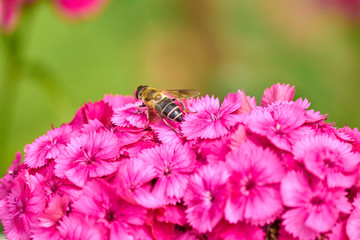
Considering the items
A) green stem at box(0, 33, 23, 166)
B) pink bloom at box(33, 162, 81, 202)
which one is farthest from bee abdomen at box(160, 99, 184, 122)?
green stem at box(0, 33, 23, 166)

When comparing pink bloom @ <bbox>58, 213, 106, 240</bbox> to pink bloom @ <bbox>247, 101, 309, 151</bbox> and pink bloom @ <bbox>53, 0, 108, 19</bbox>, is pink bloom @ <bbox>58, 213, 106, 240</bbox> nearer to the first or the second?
pink bloom @ <bbox>247, 101, 309, 151</bbox>

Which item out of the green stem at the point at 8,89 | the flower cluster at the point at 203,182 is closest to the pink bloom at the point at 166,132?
the flower cluster at the point at 203,182

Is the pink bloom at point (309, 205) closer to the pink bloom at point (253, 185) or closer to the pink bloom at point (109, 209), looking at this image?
the pink bloom at point (253, 185)

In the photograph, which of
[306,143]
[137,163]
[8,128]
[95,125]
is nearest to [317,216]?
[306,143]

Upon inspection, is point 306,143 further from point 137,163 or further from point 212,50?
point 212,50

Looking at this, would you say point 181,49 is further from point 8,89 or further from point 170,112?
point 170,112
